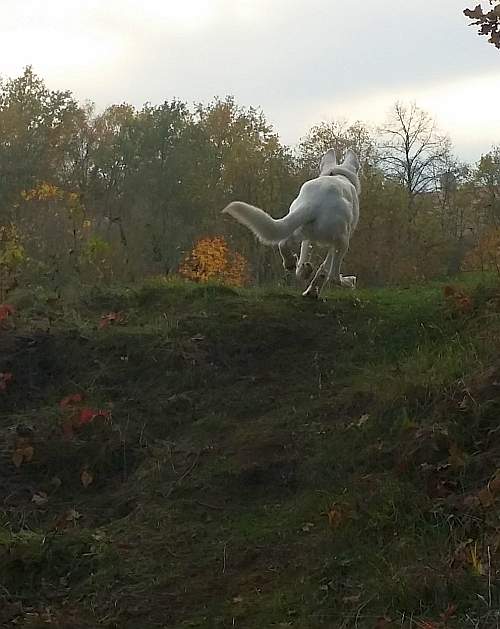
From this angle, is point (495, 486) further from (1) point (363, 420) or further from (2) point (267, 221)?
(2) point (267, 221)

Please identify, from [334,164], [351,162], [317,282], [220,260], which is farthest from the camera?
[220,260]

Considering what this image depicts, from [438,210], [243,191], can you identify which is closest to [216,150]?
[243,191]

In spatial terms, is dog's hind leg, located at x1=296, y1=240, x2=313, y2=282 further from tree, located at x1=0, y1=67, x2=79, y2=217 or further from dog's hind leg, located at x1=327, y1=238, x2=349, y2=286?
tree, located at x1=0, y1=67, x2=79, y2=217

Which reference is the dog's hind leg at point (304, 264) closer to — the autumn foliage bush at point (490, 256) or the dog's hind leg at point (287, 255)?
the dog's hind leg at point (287, 255)

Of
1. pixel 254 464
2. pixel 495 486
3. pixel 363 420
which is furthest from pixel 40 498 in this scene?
pixel 495 486

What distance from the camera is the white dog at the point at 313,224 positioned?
8.11 meters

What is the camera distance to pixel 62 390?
736 centimetres

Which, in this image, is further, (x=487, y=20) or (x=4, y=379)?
(x=4, y=379)

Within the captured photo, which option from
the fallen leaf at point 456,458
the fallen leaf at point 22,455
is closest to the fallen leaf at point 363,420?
the fallen leaf at point 456,458

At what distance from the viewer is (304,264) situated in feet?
29.3

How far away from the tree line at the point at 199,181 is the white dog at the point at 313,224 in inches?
552

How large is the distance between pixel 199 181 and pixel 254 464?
29715mm

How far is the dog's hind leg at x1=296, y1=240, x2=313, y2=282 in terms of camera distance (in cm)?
894

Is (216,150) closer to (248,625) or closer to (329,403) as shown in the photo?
(329,403)
